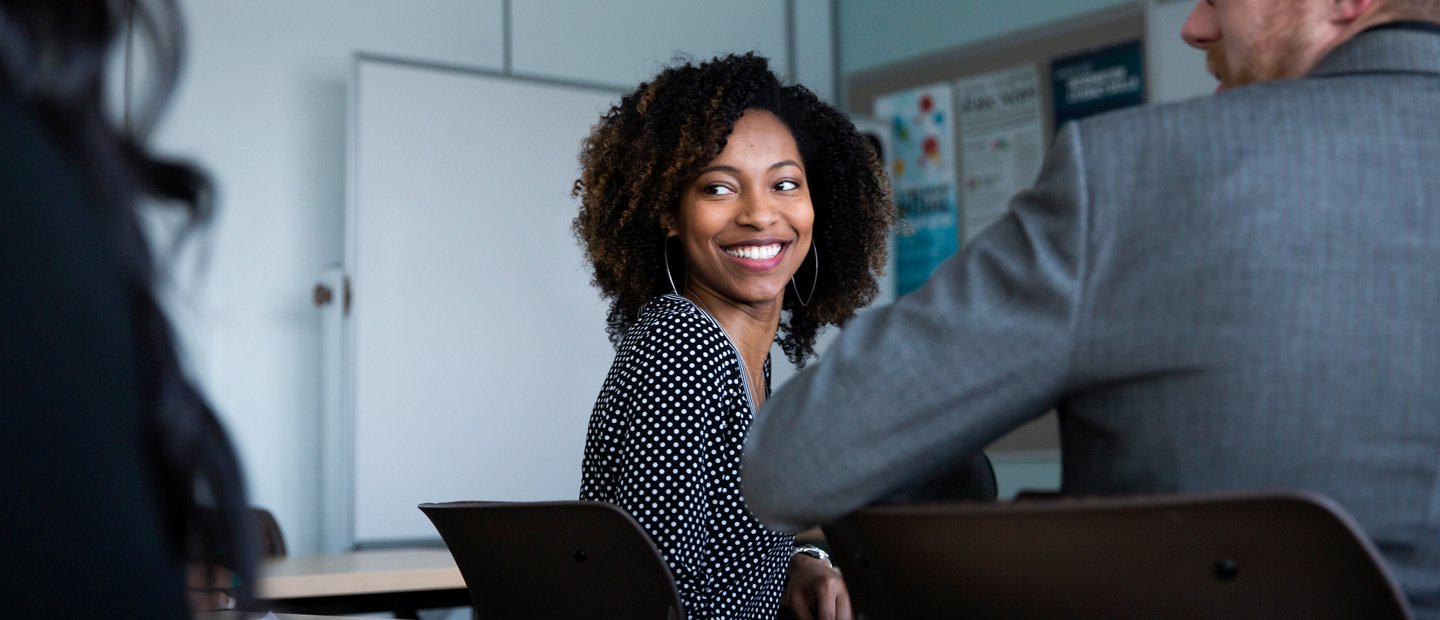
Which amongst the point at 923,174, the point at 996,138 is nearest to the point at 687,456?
the point at 996,138

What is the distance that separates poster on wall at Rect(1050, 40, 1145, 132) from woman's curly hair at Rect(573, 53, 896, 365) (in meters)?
2.49

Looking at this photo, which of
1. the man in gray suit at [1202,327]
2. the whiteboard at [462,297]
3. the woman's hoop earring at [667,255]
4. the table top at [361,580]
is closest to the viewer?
the man in gray suit at [1202,327]

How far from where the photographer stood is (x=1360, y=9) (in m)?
1.09

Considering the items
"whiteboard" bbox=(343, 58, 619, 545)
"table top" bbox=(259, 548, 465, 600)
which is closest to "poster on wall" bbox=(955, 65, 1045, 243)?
"whiteboard" bbox=(343, 58, 619, 545)

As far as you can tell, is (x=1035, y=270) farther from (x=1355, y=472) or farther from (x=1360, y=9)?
(x=1360, y=9)

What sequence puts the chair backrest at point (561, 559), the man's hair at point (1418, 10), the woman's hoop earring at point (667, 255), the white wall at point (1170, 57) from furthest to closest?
the white wall at point (1170, 57) < the woman's hoop earring at point (667, 255) < the chair backrest at point (561, 559) < the man's hair at point (1418, 10)

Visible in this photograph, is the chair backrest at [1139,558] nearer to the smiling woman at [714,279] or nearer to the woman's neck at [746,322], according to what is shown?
the smiling woman at [714,279]

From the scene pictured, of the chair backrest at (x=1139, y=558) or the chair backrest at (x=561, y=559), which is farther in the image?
the chair backrest at (x=561, y=559)

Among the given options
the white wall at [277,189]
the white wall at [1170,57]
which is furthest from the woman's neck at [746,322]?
the white wall at [1170,57]

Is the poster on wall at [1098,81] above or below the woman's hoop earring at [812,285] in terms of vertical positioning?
above

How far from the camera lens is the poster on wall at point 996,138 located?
16.4 ft

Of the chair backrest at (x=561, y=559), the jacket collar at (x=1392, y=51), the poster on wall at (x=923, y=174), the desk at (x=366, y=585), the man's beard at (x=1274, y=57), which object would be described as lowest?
the desk at (x=366, y=585)

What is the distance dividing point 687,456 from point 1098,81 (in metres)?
3.48

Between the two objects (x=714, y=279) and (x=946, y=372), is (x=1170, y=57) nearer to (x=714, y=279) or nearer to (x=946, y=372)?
(x=714, y=279)
